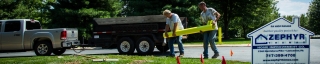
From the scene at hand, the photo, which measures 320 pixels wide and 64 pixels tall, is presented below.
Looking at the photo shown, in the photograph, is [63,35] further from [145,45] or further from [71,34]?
[145,45]

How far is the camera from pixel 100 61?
7992mm

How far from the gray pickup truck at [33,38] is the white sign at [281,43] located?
9969mm

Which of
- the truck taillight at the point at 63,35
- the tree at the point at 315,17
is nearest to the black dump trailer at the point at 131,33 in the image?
the truck taillight at the point at 63,35

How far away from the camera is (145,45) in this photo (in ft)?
42.0

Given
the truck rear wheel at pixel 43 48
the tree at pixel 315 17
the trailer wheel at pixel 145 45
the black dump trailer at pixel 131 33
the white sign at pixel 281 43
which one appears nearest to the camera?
the white sign at pixel 281 43

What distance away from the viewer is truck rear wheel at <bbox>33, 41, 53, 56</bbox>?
1315 centimetres

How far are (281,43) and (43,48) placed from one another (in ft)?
36.2

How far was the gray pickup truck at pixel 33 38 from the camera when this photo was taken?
12938 mm

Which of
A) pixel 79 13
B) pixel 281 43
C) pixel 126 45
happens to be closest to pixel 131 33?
pixel 126 45

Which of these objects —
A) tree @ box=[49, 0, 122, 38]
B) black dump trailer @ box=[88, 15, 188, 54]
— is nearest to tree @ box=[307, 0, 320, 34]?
tree @ box=[49, 0, 122, 38]

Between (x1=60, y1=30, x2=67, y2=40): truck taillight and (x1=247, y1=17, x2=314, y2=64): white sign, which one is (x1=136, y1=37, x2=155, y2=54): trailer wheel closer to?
(x1=60, y1=30, x2=67, y2=40): truck taillight

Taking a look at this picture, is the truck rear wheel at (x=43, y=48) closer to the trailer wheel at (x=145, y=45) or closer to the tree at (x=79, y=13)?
the trailer wheel at (x=145, y=45)

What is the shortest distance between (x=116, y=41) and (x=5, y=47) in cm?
462

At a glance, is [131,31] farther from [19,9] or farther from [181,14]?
[19,9]
